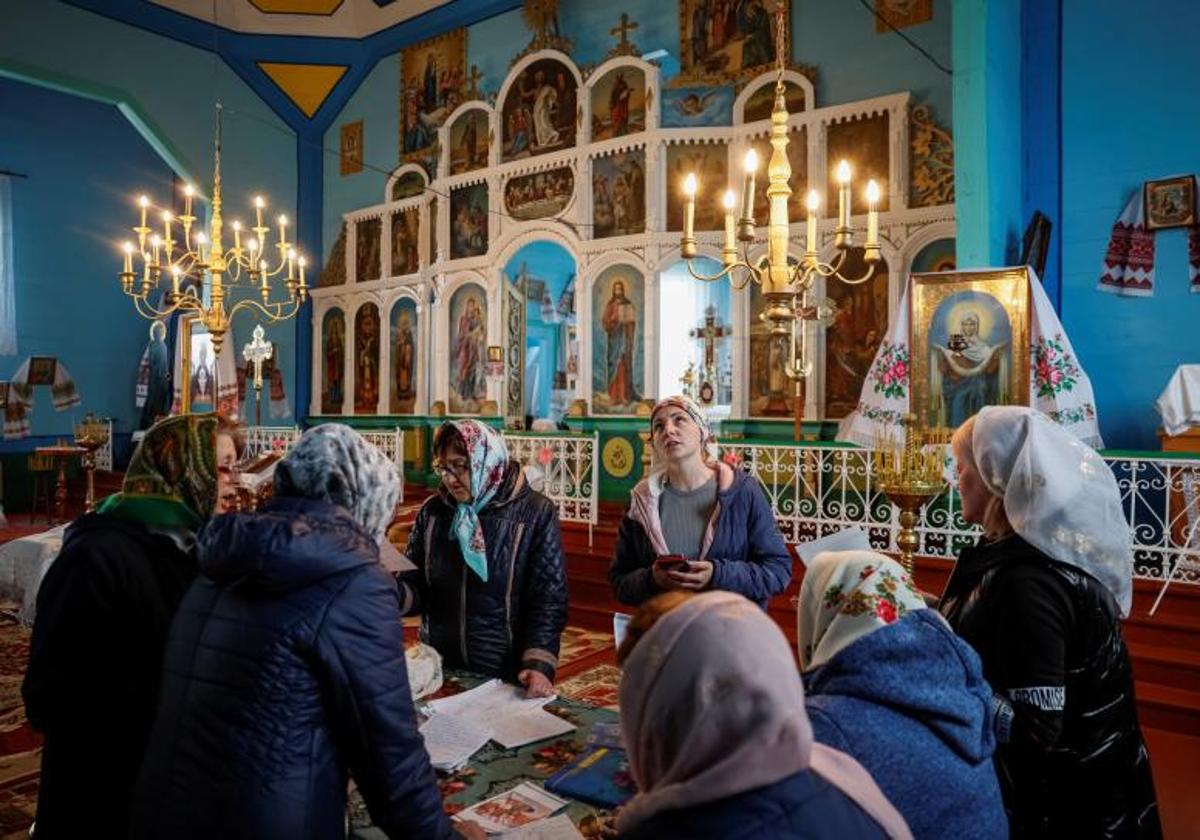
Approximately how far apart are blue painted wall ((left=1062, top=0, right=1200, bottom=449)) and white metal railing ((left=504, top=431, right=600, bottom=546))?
Answer: 4938 millimetres

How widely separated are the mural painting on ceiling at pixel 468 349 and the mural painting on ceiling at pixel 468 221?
1.87 feet

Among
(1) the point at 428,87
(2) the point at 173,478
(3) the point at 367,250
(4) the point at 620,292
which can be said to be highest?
(1) the point at 428,87

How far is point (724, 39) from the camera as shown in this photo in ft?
31.9

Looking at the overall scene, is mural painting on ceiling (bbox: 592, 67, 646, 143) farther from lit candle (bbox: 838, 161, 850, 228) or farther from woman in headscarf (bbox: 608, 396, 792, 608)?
woman in headscarf (bbox: 608, 396, 792, 608)

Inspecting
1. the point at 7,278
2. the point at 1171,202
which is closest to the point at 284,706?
the point at 1171,202

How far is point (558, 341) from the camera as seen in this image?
15.9 m

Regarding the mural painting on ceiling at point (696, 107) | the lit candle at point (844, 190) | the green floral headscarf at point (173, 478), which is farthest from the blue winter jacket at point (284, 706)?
the mural painting on ceiling at point (696, 107)

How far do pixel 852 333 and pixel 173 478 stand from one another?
786cm

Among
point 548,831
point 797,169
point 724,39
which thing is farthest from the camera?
point 724,39

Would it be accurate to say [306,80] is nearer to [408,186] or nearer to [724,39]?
[408,186]

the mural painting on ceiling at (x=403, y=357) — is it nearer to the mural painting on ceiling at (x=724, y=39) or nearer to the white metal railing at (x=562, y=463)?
the white metal railing at (x=562, y=463)

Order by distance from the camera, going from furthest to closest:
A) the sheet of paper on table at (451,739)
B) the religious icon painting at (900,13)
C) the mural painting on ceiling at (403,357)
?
the mural painting on ceiling at (403,357), the religious icon painting at (900,13), the sheet of paper on table at (451,739)

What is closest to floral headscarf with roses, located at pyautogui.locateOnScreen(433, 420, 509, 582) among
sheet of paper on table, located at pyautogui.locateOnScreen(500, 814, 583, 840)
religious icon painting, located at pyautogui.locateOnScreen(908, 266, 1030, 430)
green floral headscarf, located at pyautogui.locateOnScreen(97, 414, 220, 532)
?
green floral headscarf, located at pyautogui.locateOnScreen(97, 414, 220, 532)

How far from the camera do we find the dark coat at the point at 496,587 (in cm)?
254
